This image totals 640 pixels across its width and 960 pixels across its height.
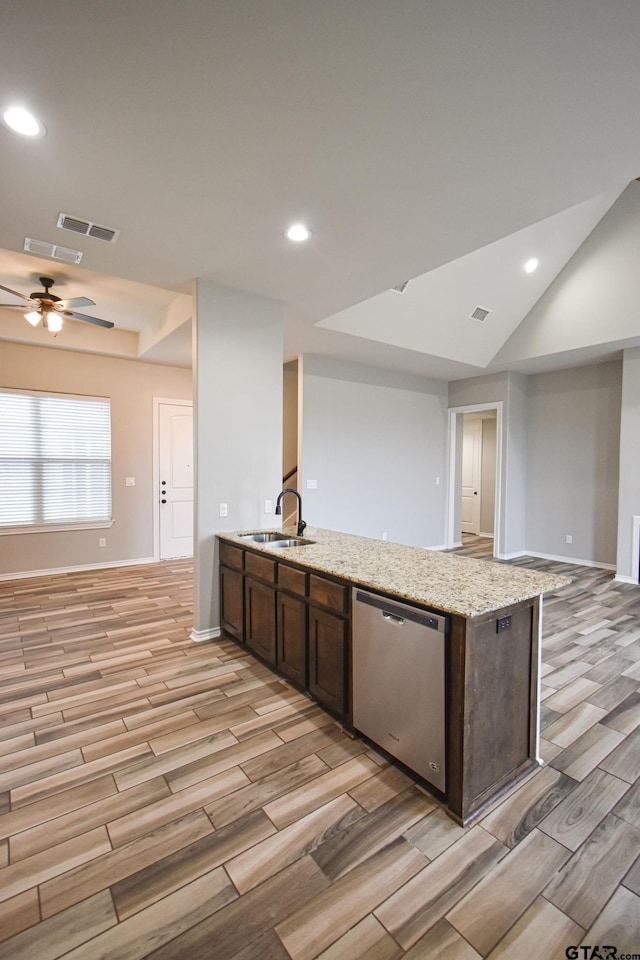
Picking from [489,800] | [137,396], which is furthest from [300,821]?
[137,396]

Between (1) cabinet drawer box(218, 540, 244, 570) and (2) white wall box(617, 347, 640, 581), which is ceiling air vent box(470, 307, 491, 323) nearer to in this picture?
(2) white wall box(617, 347, 640, 581)

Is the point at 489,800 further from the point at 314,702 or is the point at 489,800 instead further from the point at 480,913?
the point at 314,702

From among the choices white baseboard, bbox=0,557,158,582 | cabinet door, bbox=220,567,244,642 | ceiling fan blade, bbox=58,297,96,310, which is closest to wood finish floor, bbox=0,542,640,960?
cabinet door, bbox=220,567,244,642

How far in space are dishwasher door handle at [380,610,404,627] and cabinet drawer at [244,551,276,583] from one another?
102cm

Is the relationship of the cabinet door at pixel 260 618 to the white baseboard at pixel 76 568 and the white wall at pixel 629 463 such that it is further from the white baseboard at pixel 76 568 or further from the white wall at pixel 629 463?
the white wall at pixel 629 463

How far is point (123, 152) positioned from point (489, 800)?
3368mm

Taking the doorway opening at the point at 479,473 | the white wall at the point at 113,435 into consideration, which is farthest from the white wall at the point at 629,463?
the white wall at the point at 113,435

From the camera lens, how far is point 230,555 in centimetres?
337

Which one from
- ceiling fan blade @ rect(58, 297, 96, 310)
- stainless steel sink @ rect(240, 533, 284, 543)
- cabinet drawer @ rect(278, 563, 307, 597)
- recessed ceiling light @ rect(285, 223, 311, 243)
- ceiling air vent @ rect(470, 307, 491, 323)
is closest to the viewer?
cabinet drawer @ rect(278, 563, 307, 597)

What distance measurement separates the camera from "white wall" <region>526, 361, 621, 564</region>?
596cm

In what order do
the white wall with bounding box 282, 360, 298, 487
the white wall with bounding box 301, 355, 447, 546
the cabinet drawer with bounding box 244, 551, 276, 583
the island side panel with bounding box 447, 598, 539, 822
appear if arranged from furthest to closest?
the white wall with bounding box 282, 360, 298, 487
the white wall with bounding box 301, 355, 447, 546
the cabinet drawer with bounding box 244, 551, 276, 583
the island side panel with bounding box 447, 598, 539, 822

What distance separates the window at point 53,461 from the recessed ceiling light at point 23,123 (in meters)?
4.09

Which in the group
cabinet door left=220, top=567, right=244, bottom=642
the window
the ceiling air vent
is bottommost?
cabinet door left=220, top=567, right=244, bottom=642

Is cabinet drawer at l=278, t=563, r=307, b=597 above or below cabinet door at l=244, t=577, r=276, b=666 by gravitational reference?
above
